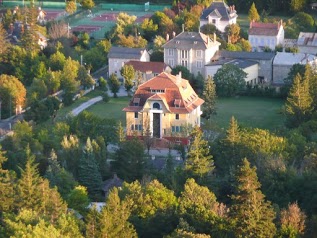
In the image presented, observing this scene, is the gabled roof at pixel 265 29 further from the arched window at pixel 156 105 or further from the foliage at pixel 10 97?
the arched window at pixel 156 105

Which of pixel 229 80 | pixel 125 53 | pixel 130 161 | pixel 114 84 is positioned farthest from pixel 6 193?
pixel 125 53

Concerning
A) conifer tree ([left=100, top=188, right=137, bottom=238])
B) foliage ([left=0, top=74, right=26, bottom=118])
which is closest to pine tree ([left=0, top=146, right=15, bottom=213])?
conifer tree ([left=100, top=188, right=137, bottom=238])

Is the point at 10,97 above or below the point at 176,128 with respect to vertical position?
Result: above

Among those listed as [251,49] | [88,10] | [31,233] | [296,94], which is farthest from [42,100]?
[88,10]

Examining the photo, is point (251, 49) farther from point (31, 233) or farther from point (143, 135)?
point (31, 233)

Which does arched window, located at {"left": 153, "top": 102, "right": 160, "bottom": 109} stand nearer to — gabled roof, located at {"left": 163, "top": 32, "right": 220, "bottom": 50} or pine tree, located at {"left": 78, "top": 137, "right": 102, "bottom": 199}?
pine tree, located at {"left": 78, "top": 137, "right": 102, "bottom": 199}

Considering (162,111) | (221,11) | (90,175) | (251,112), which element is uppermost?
(221,11)

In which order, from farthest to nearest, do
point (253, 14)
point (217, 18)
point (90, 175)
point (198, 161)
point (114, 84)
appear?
point (253, 14)
point (217, 18)
point (114, 84)
point (90, 175)
point (198, 161)

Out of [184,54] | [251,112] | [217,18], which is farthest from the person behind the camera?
[217,18]

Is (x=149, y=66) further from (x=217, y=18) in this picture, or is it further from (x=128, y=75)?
(x=217, y=18)
